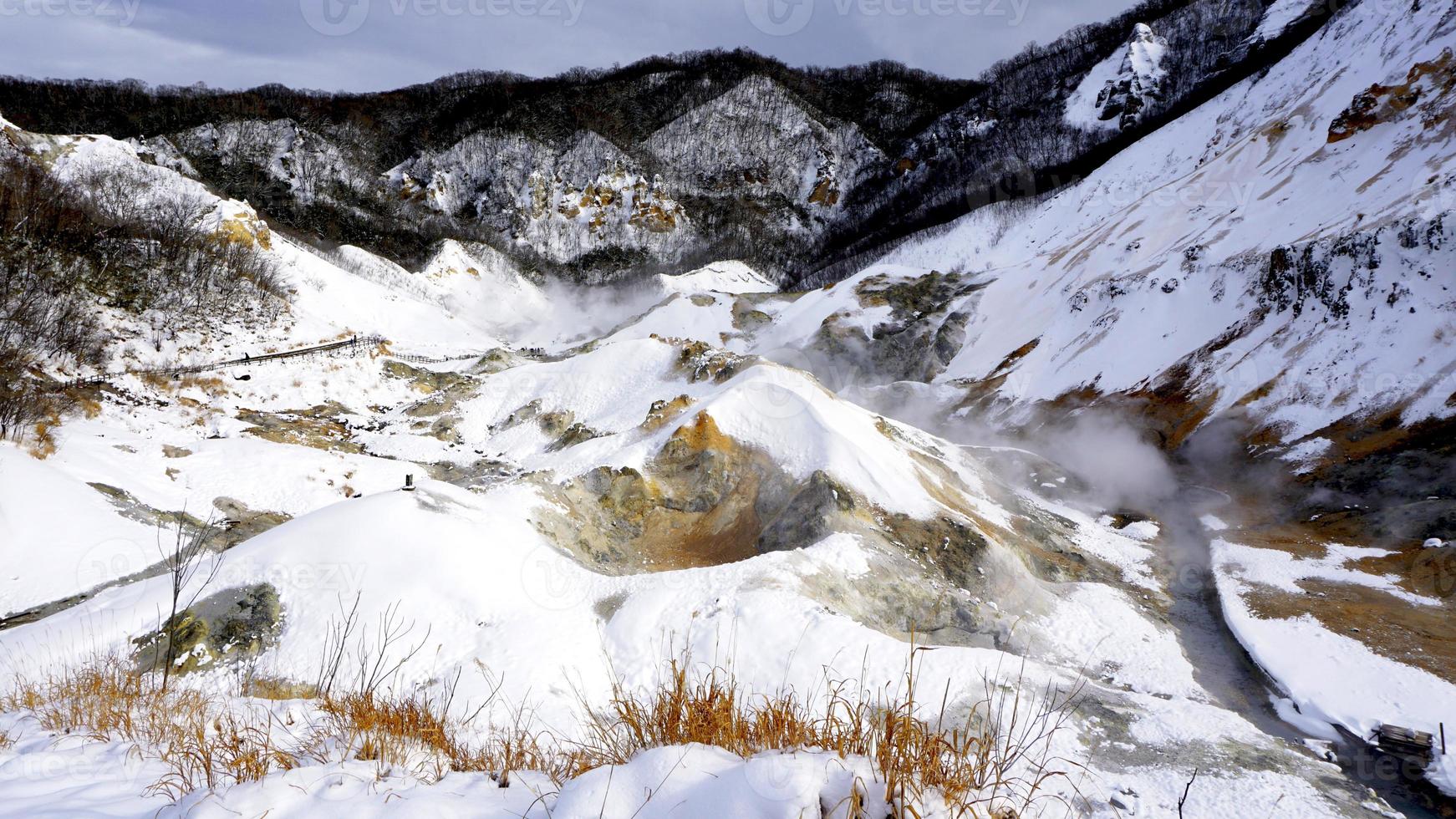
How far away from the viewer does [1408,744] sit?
10.4 metres

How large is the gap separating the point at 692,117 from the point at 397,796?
134 metres

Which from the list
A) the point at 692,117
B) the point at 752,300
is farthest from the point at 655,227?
the point at 752,300

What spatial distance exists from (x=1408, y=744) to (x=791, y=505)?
1264 centimetres

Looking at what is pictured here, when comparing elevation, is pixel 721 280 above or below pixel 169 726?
above

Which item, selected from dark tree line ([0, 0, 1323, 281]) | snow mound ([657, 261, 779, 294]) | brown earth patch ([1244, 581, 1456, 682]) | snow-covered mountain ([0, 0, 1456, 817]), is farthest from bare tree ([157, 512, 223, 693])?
dark tree line ([0, 0, 1323, 281])

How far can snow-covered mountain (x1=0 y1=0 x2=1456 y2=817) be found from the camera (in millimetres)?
4980

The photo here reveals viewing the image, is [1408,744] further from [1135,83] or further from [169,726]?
[1135,83]

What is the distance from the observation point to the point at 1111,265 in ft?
138

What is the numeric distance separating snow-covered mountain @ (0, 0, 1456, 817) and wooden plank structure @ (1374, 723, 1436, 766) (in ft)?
0.65

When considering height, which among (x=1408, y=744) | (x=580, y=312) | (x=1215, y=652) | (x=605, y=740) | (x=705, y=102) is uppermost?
(x=705, y=102)

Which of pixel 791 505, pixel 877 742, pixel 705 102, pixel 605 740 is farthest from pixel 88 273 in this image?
pixel 705 102

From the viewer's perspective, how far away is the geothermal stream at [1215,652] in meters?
9.85

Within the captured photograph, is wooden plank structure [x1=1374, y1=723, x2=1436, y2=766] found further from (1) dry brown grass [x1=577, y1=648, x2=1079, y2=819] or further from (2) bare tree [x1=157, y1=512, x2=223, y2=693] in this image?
(2) bare tree [x1=157, y1=512, x2=223, y2=693]

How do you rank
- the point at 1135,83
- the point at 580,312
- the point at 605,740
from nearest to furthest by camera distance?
the point at 605,740 → the point at 580,312 → the point at 1135,83
